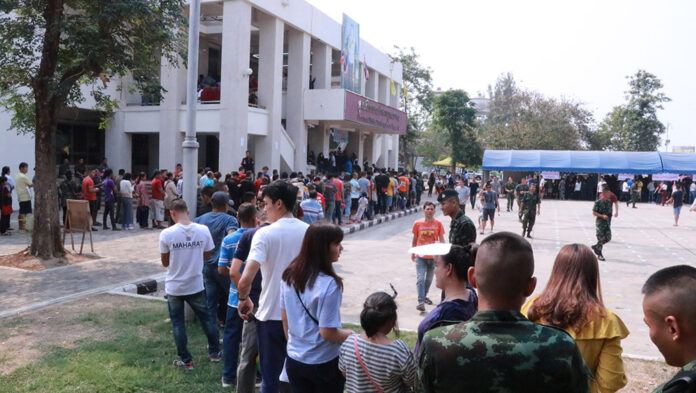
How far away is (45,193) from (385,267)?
678cm

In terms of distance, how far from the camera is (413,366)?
2990mm

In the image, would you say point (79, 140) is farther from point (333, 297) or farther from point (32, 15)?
point (333, 297)

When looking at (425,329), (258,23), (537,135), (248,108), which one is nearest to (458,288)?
(425,329)

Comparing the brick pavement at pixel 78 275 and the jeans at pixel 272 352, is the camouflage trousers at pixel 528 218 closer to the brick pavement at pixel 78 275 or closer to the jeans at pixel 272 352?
the brick pavement at pixel 78 275

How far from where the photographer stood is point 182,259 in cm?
532

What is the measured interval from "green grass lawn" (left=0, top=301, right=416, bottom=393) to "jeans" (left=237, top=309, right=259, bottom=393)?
56cm

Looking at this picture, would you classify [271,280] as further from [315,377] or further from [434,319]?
[434,319]

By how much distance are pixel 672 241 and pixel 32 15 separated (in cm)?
1804

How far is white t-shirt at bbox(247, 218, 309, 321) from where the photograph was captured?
12.4 ft

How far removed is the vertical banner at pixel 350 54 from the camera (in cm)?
2708

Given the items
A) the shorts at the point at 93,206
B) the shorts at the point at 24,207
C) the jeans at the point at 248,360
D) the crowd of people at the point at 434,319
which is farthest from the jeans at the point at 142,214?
the jeans at the point at 248,360

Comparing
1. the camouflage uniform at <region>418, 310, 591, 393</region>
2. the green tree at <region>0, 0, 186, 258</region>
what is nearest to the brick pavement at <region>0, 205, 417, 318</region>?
the green tree at <region>0, 0, 186, 258</region>

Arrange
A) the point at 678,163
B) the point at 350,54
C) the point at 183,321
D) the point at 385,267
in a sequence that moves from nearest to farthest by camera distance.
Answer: the point at 183,321, the point at 385,267, the point at 350,54, the point at 678,163

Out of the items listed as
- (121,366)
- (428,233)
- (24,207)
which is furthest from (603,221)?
(24,207)
